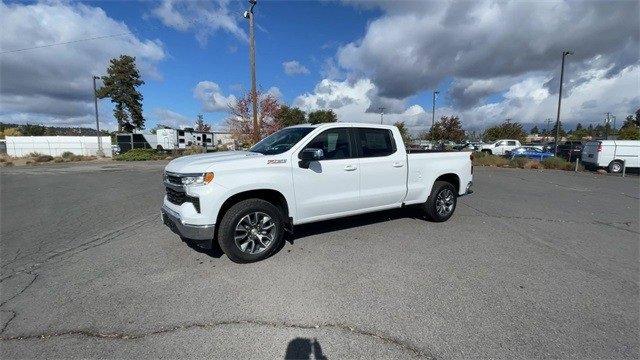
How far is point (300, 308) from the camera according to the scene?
9.93 feet

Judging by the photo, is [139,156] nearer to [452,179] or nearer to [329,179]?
[329,179]

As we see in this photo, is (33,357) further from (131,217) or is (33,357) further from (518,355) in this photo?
(131,217)

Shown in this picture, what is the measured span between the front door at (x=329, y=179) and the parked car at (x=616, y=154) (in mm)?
18298

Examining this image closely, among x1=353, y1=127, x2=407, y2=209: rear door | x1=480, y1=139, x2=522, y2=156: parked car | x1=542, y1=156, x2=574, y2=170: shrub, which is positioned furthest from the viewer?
x1=480, y1=139, x2=522, y2=156: parked car

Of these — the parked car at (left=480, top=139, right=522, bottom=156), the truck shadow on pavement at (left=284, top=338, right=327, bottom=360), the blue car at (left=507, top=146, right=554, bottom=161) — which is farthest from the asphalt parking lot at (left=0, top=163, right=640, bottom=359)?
the parked car at (left=480, top=139, right=522, bottom=156)

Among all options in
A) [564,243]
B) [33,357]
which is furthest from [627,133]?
[33,357]

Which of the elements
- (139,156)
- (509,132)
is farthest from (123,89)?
(509,132)

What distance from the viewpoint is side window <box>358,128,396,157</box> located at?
4906 mm

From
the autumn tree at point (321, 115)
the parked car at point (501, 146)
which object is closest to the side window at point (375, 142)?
the parked car at point (501, 146)

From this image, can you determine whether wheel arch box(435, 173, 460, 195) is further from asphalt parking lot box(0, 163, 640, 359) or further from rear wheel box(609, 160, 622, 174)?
rear wheel box(609, 160, 622, 174)

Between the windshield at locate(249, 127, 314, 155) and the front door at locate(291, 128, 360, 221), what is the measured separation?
0.85ft

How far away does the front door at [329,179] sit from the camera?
4324 millimetres

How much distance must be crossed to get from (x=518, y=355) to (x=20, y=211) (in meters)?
9.57

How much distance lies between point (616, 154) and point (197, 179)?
21021mm
